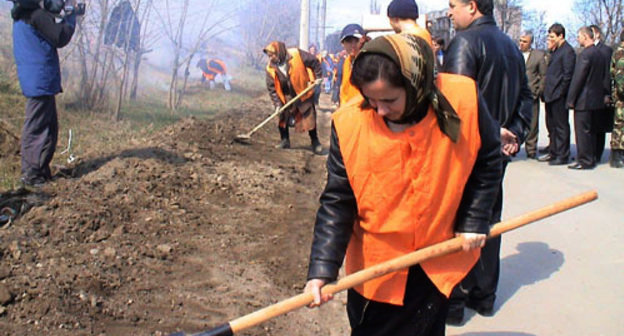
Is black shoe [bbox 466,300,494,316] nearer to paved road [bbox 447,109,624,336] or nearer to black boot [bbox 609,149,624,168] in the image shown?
paved road [bbox 447,109,624,336]

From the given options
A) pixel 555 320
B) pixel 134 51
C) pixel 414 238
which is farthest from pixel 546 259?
pixel 134 51

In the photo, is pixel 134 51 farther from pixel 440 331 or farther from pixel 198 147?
pixel 440 331

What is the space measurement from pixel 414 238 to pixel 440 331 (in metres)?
0.50

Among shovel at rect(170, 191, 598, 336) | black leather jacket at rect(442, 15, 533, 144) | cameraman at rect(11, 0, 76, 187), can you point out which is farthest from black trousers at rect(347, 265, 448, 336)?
cameraman at rect(11, 0, 76, 187)

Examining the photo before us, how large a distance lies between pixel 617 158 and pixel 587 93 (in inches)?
35.1

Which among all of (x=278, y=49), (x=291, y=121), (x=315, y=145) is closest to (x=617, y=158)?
(x=315, y=145)

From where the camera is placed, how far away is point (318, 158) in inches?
338

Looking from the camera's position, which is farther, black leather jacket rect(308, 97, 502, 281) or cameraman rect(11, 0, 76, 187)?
cameraman rect(11, 0, 76, 187)

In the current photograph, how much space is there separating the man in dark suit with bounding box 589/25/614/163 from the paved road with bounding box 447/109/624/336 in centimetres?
153

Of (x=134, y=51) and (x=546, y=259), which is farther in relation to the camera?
(x=134, y=51)

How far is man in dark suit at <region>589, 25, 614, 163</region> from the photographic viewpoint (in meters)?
7.28

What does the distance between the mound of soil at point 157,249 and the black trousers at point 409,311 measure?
1.20 metres

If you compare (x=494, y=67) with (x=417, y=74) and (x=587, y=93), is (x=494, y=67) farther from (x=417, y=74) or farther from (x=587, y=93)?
(x=587, y=93)

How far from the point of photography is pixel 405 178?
1.95 m
